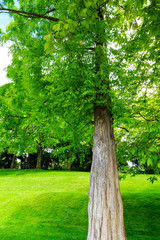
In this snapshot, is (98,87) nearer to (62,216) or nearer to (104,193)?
(104,193)

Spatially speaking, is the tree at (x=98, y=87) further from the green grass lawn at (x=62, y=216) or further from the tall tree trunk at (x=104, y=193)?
the green grass lawn at (x=62, y=216)

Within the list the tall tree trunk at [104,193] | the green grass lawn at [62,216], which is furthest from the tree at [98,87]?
the green grass lawn at [62,216]

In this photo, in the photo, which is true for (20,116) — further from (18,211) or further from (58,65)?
(18,211)

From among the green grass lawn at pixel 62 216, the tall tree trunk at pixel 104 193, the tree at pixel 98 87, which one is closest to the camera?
the tall tree trunk at pixel 104 193

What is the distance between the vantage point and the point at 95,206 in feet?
18.6

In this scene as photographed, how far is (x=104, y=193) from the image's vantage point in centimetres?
574

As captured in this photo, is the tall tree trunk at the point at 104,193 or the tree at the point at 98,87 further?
the tree at the point at 98,87

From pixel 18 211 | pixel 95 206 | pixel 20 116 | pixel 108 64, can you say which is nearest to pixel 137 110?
pixel 108 64

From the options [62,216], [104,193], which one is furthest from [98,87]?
[62,216]

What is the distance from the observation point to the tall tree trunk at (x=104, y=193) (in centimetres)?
546

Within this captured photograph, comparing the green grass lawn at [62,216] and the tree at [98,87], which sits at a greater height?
the tree at [98,87]

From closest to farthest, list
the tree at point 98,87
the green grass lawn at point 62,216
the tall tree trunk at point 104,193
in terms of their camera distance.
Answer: the tall tree trunk at point 104,193 → the tree at point 98,87 → the green grass lawn at point 62,216

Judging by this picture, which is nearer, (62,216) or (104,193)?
(104,193)

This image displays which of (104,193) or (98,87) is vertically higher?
(98,87)
